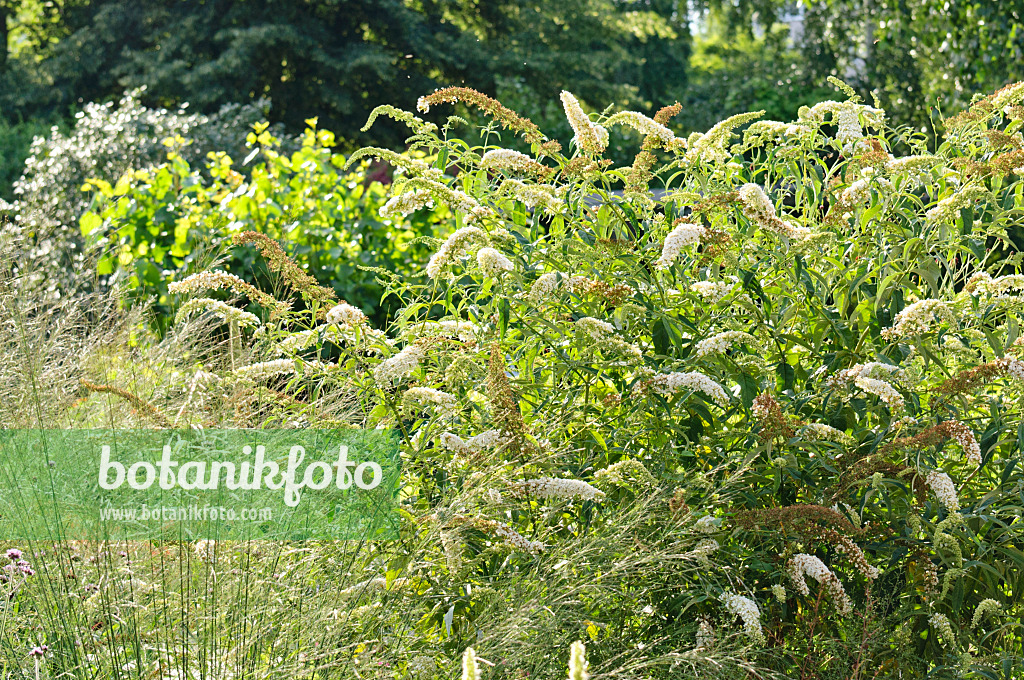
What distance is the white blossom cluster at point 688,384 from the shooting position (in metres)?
2.06

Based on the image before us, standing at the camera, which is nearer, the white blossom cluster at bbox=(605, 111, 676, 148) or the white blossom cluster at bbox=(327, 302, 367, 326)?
the white blossom cluster at bbox=(327, 302, 367, 326)

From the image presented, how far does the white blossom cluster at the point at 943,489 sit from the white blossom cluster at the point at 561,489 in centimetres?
69

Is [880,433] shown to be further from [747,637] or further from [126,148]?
[126,148]

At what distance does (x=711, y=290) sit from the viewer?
90.0 inches

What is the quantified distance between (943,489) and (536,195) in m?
1.14

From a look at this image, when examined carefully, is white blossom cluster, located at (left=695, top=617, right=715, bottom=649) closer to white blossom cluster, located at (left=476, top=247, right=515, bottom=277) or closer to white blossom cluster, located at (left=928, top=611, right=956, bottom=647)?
white blossom cluster, located at (left=928, top=611, right=956, bottom=647)

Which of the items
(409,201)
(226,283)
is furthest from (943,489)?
(226,283)

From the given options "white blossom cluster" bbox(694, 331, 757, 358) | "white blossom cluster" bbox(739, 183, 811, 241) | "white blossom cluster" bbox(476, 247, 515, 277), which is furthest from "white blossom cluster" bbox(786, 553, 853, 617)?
"white blossom cluster" bbox(476, 247, 515, 277)

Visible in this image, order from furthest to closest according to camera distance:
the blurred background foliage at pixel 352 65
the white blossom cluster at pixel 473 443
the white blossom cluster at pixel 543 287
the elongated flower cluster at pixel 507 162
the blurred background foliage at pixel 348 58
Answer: the blurred background foliage at pixel 348 58
the blurred background foliage at pixel 352 65
the elongated flower cluster at pixel 507 162
the white blossom cluster at pixel 543 287
the white blossom cluster at pixel 473 443

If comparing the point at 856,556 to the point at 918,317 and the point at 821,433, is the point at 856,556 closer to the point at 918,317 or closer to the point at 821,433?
the point at 821,433

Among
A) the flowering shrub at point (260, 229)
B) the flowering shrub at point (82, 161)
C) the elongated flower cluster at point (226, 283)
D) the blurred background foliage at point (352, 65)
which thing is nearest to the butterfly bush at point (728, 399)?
the elongated flower cluster at point (226, 283)

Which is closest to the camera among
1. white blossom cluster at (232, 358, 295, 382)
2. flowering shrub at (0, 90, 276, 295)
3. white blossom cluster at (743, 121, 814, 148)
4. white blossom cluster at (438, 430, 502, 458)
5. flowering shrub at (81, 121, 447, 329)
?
A: white blossom cluster at (438, 430, 502, 458)

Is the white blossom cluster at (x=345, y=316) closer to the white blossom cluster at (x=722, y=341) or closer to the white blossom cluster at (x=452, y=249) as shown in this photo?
the white blossom cluster at (x=452, y=249)

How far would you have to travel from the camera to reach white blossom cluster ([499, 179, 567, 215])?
236 cm
